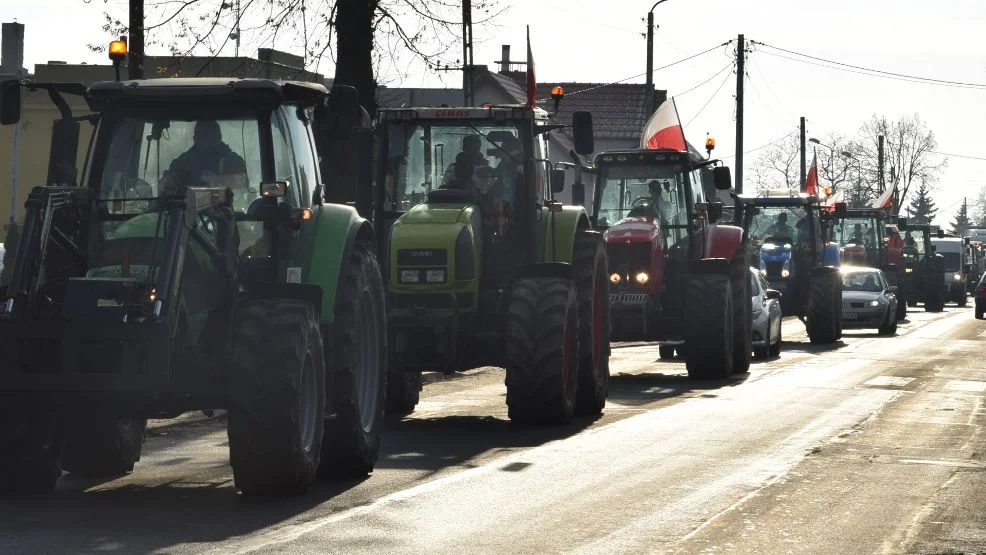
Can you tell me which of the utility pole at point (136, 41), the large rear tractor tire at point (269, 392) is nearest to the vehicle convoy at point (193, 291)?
the large rear tractor tire at point (269, 392)

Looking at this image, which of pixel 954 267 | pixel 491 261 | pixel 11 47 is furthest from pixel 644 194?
pixel 954 267

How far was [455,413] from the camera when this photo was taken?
18016 mm

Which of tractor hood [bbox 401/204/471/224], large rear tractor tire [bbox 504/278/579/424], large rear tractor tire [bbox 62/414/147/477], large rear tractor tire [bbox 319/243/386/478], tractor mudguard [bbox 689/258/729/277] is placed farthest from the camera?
tractor mudguard [bbox 689/258/729/277]

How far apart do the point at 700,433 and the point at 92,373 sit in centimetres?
699

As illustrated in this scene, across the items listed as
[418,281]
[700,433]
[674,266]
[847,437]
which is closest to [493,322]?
[418,281]

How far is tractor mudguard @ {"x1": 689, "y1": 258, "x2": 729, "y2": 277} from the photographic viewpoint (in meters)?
23.2

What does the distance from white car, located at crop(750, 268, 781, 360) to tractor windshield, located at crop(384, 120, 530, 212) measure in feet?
39.0

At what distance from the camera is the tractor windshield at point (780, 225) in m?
35.8

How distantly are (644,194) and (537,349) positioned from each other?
9319 millimetres

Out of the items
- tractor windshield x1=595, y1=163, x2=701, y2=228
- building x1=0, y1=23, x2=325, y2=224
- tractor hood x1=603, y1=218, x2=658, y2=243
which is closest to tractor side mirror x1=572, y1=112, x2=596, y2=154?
tractor hood x1=603, y1=218, x2=658, y2=243

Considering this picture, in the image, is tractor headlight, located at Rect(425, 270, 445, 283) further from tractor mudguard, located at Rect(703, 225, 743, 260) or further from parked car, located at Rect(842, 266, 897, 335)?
parked car, located at Rect(842, 266, 897, 335)

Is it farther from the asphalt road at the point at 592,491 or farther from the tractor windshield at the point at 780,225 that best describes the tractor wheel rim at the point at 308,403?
the tractor windshield at the point at 780,225

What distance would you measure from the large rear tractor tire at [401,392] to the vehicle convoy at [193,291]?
522 cm

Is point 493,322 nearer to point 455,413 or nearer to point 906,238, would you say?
point 455,413
